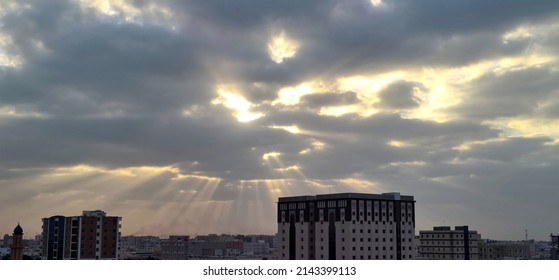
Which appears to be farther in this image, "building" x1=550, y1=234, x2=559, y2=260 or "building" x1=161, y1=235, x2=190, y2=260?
"building" x1=161, y1=235, x2=190, y2=260

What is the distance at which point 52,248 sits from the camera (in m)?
82.5

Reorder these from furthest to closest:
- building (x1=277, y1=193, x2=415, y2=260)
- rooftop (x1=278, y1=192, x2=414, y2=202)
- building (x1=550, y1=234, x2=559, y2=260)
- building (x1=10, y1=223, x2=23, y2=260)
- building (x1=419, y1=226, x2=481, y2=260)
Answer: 1. building (x1=419, y1=226, x2=481, y2=260)
2. building (x1=550, y1=234, x2=559, y2=260)
3. rooftop (x1=278, y1=192, x2=414, y2=202)
4. building (x1=277, y1=193, x2=415, y2=260)
5. building (x1=10, y1=223, x2=23, y2=260)

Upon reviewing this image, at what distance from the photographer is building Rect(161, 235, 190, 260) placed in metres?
176

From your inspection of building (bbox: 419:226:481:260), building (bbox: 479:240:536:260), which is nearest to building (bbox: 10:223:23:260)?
building (bbox: 419:226:481:260)

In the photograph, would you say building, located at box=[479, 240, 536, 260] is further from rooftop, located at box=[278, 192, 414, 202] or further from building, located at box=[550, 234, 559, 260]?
rooftop, located at box=[278, 192, 414, 202]

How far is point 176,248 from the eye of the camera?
17900cm

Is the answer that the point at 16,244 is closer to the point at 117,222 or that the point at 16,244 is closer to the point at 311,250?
the point at 117,222

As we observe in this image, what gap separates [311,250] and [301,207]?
672 cm

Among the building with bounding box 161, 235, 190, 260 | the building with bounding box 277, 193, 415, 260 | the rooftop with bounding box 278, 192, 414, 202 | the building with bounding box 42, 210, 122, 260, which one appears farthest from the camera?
the building with bounding box 161, 235, 190, 260

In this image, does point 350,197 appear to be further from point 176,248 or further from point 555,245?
point 176,248

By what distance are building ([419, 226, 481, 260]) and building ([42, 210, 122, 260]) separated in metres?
56.0

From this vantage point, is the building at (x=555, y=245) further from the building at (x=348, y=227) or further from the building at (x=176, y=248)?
the building at (x=176, y=248)

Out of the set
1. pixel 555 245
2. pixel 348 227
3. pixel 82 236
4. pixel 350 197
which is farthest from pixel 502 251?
pixel 82 236
